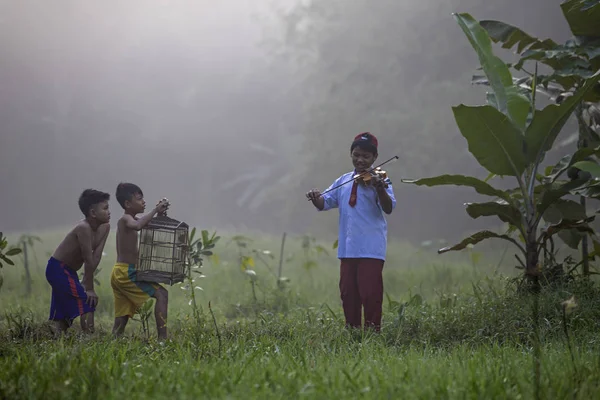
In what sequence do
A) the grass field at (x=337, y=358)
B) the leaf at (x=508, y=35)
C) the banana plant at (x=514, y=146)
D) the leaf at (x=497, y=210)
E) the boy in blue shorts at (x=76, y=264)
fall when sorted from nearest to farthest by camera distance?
the grass field at (x=337, y=358), the banana plant at (x=514, y=146), the boy in blue shorts at (x=76, y=264), the leaf at (x=497, y=210), the leaf at (x=508, y=35)

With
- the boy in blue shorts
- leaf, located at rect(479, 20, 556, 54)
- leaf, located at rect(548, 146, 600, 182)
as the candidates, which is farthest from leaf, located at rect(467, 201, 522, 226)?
the boy in blue shorts

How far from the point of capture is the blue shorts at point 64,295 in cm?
454

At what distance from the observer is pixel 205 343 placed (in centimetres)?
348

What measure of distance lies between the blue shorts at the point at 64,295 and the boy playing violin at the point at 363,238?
1.80 metres

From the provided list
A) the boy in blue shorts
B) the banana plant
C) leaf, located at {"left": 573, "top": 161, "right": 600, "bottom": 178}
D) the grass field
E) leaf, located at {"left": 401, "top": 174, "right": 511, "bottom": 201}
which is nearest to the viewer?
the grass field

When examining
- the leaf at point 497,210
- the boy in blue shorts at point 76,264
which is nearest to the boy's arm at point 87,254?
the boy in blue shorts at point 76,264

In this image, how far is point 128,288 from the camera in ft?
14.6

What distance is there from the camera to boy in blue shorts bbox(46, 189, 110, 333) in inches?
178

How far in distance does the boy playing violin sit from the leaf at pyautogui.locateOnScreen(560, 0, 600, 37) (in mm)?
2007

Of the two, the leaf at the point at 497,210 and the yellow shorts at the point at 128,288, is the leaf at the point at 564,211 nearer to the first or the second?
the leaf at the point at 497,210

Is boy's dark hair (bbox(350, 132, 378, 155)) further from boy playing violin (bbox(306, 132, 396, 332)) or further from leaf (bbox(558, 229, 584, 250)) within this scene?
leaf (bbox(558, 229, 584, 250))

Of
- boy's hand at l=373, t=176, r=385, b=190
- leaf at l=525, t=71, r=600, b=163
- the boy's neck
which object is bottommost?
the boy's neck

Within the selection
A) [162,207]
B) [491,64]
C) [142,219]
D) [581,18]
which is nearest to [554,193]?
[491,64]

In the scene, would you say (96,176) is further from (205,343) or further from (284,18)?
(205,343)
